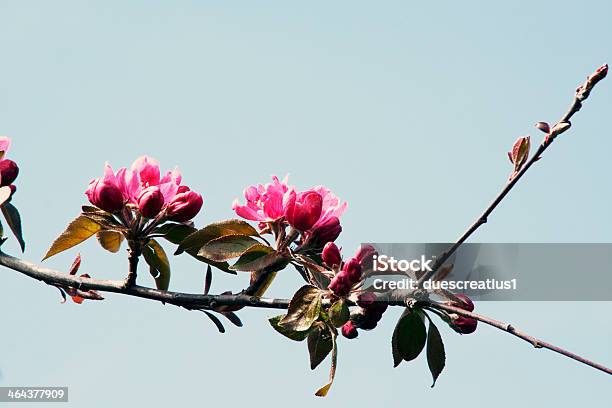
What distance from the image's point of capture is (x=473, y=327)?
2.18m

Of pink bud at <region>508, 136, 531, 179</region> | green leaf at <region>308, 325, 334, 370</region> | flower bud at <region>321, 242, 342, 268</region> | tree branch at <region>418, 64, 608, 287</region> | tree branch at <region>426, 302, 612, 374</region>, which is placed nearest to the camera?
tree branch at <region>426, 302, 612, 374</region>

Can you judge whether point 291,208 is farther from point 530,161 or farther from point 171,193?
point 530,161

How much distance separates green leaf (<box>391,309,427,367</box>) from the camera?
225 cm

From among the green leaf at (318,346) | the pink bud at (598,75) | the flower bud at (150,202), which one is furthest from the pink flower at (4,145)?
the pink bud at (598,75)

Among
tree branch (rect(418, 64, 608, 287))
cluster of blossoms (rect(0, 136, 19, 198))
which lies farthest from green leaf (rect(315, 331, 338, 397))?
cluster of blossoms (rect(0, 136, 19, 198))

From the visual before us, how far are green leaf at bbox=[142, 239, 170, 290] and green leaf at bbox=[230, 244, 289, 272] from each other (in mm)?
318

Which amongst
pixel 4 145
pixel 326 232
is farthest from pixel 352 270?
pixel 4 145

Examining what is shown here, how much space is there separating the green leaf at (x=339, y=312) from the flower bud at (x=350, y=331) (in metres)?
0.13

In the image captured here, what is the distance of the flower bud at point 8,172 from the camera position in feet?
7.93

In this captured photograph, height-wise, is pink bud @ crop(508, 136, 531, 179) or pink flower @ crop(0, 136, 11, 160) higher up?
pink flower @ crop(0, 136, 11, 160)

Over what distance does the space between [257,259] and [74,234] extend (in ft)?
1.73

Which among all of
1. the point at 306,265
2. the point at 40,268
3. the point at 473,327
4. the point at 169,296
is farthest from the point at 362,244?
the point at 40,268

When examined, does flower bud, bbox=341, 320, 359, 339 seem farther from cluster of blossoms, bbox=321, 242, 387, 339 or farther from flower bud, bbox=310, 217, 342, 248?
flower bud, bbox=310, 217, 342, 248

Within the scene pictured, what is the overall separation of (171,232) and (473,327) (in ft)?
2.74
